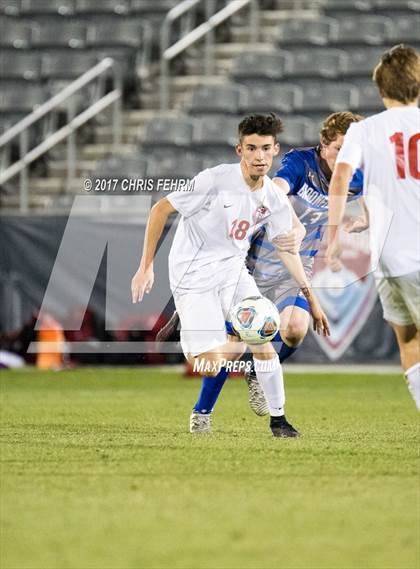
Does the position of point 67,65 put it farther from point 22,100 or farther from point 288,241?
A: point 288,241

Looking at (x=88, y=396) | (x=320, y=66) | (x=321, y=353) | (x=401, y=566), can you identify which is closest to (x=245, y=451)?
(x=401, y=566)

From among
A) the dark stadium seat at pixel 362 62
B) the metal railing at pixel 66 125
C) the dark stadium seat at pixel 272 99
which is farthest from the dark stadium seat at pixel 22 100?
the dark stadium seat at pixel 362 62

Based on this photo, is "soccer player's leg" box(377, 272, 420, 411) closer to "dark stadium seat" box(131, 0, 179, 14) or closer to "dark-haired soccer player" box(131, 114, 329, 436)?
"dark-haired soccer player" box(131, 114, 329, 436)

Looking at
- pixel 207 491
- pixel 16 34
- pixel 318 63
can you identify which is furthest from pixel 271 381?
pixel 16 34

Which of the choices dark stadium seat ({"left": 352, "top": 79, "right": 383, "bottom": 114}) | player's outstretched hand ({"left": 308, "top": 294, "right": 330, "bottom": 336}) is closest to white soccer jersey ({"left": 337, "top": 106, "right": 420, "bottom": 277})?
player's outstretched hand ({"left": 308, "top": 294, "right": 330, "bottom": 336})

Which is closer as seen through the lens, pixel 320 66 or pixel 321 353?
pixel 321 353

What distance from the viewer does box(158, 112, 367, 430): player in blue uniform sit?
763 cm

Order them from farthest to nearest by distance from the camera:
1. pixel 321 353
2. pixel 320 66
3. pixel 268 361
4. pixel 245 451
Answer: pixel 320 66
pixel 321 353
pixel 268 361
pixel 245 451

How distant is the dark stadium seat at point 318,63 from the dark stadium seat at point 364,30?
302 mm

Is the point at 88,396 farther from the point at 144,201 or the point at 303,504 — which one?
the point at 303,504

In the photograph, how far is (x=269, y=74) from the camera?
18625 millimetres

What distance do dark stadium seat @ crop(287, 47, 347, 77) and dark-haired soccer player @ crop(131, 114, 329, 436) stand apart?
1082 cm

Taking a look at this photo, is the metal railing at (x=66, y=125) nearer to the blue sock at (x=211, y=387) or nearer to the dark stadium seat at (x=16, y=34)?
the dark stadium seat at (x=16, y=34)

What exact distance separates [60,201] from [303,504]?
1242cm
